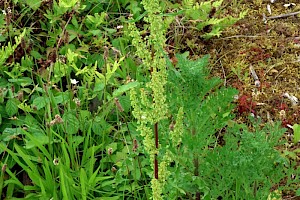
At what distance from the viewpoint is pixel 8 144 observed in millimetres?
2777

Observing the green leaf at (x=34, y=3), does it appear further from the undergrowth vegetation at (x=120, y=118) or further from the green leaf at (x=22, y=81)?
the green leaf at (x=22, y=81)

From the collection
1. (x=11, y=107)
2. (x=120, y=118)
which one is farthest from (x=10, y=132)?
(x=120, y=118)

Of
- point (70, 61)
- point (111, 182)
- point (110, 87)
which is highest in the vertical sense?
point (70, 61)

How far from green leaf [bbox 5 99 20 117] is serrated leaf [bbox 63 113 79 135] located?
0.26 m

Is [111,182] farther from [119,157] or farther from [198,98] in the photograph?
[198,98]

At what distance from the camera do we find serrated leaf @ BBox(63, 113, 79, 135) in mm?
2713

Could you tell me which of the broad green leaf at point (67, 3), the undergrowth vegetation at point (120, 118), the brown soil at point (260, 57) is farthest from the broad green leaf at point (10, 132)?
the brown soil at point (260, 57)

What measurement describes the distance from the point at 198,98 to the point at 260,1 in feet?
6.45

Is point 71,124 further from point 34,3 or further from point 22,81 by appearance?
point 34,3

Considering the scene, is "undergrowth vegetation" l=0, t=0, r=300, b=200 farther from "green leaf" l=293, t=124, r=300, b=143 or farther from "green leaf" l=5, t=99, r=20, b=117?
"green leaf" l=293, t=124, r=300, b=143

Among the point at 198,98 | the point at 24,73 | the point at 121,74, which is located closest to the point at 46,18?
the point at 24,73

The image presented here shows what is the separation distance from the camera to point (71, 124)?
2730mm

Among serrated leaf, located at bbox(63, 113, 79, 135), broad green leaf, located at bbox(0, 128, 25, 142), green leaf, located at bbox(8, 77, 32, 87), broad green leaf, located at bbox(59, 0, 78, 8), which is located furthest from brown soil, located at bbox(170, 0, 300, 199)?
broad green leaf, located at bbox(0, 128, 25, 142)

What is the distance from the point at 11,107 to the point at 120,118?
22.3 inches
